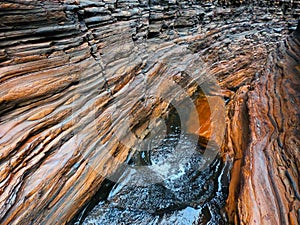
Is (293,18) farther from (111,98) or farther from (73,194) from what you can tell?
(73,194)

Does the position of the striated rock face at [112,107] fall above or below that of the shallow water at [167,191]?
above

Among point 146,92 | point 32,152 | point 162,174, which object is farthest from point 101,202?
point 146,92

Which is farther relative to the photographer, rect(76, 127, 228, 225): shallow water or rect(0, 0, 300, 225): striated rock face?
rect(76, 127, 228, 225): shallow water

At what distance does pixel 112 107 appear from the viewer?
3613mm

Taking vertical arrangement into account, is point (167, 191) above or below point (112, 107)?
below

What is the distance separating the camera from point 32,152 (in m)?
2.44

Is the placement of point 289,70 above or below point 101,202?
above

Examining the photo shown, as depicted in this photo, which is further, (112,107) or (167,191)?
(112,107)

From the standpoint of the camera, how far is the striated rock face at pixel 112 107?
244 cm

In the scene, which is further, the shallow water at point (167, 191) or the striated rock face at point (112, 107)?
the shallow water at point (167, 191)

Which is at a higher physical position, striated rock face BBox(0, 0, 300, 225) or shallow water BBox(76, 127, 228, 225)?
striated rock face BBox(0, 0, 300, 225)

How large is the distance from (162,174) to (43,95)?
6.55ft

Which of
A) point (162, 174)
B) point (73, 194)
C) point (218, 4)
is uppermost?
point (218, 4)

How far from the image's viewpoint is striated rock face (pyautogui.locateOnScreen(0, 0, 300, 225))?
8.01ft
